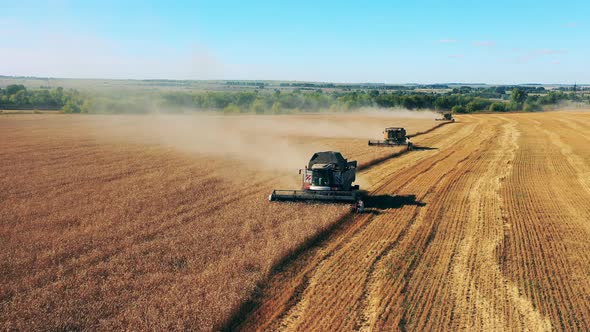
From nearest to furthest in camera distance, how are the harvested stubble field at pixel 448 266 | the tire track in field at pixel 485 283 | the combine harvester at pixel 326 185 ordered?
the tire track in field at pixel 485 283 → the harvested stubble field at pixel 448 266 → the combine harvester at pixel 326 185

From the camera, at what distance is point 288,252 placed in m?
15.5

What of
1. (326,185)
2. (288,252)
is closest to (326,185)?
(326,185)

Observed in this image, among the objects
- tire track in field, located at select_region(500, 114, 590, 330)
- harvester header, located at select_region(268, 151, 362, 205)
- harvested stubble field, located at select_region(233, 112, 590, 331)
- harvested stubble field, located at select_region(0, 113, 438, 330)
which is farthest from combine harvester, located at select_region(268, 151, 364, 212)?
tire track in field, located at select_region(500, 114, 590, 330)

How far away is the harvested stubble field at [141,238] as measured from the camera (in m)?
11.6

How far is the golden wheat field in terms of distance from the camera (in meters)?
11.4

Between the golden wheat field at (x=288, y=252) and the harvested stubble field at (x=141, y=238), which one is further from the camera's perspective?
the harvested stubble field at (x=141, y=238)

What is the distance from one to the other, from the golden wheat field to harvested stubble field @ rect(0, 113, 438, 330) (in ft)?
0.23

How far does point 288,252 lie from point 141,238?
5.92 metres

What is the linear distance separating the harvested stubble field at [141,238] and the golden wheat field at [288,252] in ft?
0.23

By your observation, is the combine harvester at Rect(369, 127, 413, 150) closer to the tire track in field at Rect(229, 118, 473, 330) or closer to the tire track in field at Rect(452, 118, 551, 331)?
the tire track in field at Rect(452, 118, 551, 331)

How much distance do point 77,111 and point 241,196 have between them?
11382 centimetres

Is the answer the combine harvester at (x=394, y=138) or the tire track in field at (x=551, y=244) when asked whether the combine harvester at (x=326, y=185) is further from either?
the combine harvester at (x=394, y=138)

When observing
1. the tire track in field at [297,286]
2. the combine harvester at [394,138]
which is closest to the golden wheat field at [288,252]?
the tire track in field at [297,286]

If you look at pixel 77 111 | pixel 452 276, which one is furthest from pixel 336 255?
pixel 77 111
